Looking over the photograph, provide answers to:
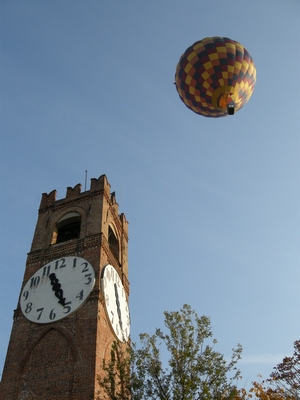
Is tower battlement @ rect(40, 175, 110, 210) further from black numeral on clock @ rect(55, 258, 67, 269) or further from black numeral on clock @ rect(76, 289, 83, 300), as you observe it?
black numeral on clock @ rect(76, 289, 83, 300)

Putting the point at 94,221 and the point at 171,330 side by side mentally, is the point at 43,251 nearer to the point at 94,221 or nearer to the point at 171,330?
the point at 94,221

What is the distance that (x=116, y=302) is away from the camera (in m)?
19.6

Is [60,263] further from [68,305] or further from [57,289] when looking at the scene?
[68,305]

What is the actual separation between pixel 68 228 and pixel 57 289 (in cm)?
527

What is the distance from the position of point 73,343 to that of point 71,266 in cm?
370

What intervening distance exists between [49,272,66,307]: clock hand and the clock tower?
44 millimetres

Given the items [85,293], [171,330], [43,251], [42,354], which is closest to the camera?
[171,330]

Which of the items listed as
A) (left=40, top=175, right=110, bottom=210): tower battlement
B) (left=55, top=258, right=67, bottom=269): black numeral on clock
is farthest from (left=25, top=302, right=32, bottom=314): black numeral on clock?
(left=40, top=175, right=110, bottom=210): tower battlement

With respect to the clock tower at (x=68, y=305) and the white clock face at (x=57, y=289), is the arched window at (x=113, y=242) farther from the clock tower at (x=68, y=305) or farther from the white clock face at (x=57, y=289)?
the white clock face at (x=57, y=289)

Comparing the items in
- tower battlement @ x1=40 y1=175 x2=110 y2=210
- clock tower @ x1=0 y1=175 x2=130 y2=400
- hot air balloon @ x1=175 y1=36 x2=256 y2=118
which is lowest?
clock tower @ x1=0 y1=175 x2=130 y2=400

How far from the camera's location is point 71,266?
1952 centimetres

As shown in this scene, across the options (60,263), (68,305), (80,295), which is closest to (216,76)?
(80,295)

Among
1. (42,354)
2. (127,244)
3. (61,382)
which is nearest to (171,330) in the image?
(61,382)

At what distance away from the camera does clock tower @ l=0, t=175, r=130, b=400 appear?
15961 mm
